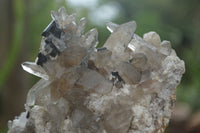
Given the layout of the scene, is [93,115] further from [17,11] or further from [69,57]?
[17,11]

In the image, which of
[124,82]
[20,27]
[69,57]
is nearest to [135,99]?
[124,82]

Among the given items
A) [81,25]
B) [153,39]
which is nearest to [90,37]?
[81,25]

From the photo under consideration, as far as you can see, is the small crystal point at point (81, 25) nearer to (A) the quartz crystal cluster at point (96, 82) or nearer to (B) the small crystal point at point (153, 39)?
(A) the quartz crystal cluster at point (96, 82)

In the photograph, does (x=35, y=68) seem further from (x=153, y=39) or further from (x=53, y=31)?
(x=153, y=39)

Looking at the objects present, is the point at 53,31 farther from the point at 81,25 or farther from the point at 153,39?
the point at 153,39

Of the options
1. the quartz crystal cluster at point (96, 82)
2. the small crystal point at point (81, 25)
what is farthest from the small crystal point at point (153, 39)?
the small crystal point at point (81, 25)

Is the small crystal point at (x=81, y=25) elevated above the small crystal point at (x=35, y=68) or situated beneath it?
elevated above

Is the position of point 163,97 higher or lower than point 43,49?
lower

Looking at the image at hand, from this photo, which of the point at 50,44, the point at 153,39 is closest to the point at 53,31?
the point at 50,44
